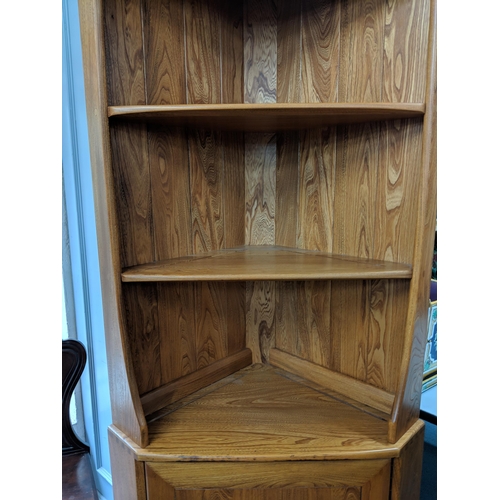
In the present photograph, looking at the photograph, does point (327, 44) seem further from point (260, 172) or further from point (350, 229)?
point (350, 229)

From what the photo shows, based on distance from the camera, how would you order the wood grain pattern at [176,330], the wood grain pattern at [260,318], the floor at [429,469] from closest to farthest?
the wood grain pattern at [176,330], the wood grain pattern at [260,318], the floor at [429,469]

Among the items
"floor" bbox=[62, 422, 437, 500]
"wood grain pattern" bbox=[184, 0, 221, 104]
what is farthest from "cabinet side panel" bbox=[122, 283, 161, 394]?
"wood grain pattern" bbox=[184, 0, 221, 104]

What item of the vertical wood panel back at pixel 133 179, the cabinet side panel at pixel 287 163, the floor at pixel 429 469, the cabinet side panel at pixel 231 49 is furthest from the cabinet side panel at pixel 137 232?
the floor at pixel 429 469

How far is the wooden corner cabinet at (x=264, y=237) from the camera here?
1069 millimetres

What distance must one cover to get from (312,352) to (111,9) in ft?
4.01

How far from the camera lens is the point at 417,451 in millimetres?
1192

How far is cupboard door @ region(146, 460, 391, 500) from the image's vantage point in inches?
43.0

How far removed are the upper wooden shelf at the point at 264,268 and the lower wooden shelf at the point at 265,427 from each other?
462 millimetres

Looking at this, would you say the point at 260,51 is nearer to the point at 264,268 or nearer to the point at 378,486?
the point at 264,268

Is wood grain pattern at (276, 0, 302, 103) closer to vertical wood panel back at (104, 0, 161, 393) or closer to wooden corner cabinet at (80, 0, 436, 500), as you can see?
wooden corner cabinet at (80, 0, 436, 500)

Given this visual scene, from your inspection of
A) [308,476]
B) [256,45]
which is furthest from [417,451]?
[256,45]

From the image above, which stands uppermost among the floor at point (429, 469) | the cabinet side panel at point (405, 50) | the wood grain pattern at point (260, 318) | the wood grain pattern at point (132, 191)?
the cabinet side panel at point (405, 50)

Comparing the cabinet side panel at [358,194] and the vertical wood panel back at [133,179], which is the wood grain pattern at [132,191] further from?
the cabinet side panel at [358,194]

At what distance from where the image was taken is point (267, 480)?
1.10m
